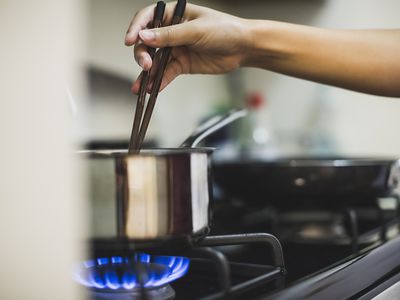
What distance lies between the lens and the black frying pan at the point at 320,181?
0.91 m

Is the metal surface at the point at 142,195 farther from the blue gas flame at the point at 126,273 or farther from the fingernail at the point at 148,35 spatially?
the fingernail at the point at 148,35

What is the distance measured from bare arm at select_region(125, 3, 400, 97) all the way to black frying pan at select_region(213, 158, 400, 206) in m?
0.16

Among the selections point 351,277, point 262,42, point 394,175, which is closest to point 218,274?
point 351,277

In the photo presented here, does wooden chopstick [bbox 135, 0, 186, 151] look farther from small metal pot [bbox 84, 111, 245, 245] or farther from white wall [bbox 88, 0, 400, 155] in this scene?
white wall [bbox 88, 0, 400, 155]

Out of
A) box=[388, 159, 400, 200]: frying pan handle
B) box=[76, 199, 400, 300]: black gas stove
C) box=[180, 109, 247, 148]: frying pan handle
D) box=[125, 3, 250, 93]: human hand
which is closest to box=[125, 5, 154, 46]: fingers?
box=[125, 3, 250, 93]: human hand

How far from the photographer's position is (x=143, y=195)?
0.45 metres

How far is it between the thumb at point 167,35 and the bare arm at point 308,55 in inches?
3.8

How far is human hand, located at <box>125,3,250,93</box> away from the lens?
627 millimetres

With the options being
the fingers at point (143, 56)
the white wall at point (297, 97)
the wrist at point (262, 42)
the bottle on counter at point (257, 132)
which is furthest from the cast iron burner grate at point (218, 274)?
the bottle on counter at point (257, 132)

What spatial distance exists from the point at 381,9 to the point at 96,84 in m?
1.01

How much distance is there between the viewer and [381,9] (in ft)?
5.24

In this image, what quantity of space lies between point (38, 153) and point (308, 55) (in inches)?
23.6

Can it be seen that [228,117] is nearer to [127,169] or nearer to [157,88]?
[157,88]

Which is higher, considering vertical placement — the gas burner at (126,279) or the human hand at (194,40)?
the human hand at (194,40)
